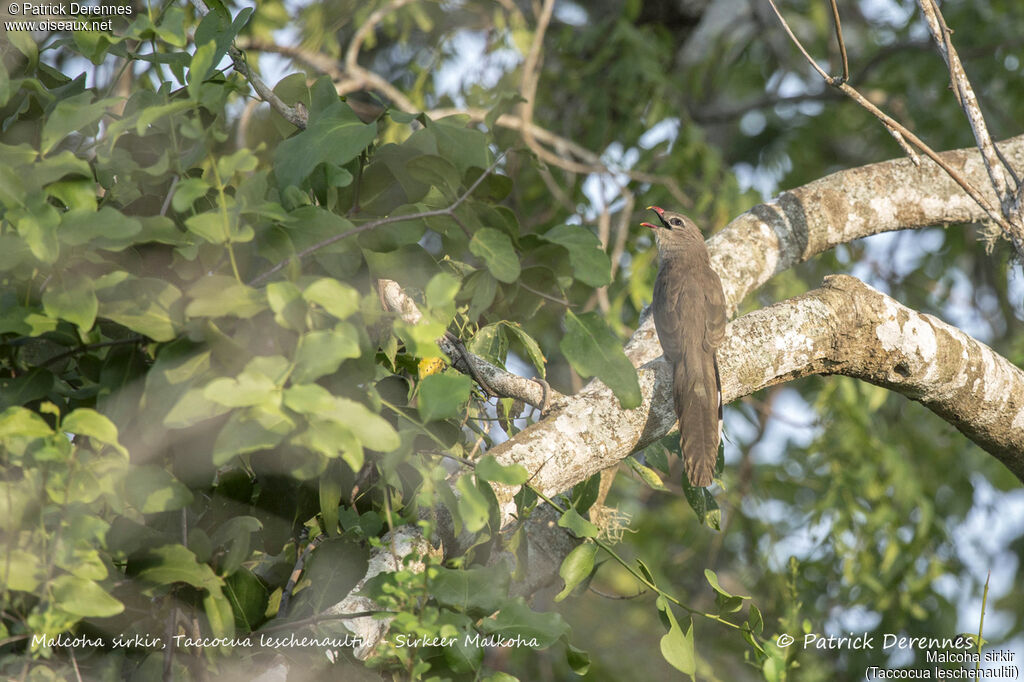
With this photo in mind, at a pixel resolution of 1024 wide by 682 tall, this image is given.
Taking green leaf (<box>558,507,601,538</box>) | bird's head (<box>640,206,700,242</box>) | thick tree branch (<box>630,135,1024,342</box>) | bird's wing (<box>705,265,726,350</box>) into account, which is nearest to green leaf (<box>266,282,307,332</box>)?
green leaf (<box>558,507,601,538</box>)

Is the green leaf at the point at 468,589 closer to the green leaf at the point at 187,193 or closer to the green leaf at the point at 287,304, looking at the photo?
the green leaf at the point at 287,304

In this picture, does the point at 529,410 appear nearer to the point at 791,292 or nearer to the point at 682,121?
the point at 791,292

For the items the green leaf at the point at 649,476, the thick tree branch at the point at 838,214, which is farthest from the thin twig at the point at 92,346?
the thick tree branch at the point at 838,214

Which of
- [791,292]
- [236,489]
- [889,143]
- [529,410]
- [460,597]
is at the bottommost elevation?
[460,597]

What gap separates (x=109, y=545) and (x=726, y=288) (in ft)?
8.50

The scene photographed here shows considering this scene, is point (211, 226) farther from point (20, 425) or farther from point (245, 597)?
point (245, 597)

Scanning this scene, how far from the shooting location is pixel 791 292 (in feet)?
19.7

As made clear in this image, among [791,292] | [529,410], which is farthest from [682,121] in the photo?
[529,410]

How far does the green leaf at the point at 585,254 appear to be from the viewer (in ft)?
5.86

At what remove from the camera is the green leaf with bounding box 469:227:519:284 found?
1755 millimetres

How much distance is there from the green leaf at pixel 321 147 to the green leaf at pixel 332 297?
1.63 ft

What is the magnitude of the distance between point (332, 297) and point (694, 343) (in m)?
→ 1.91

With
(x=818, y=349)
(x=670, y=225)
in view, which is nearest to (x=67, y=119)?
(x=818, y=349)
